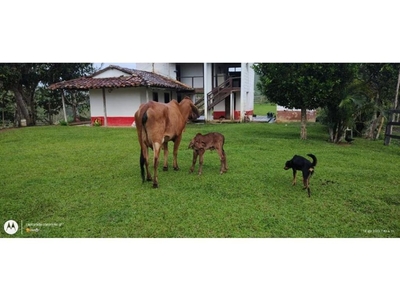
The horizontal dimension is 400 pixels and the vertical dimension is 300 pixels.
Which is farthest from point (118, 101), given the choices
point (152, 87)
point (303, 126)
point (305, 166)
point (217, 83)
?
point (303, 126)

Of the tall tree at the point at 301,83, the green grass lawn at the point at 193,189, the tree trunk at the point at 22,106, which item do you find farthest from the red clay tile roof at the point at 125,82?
the tall tree at the point at 301,83

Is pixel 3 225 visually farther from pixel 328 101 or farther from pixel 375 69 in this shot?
pixel 328 101

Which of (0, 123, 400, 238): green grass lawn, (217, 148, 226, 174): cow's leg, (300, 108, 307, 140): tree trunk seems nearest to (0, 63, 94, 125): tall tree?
(0, 123, 400, 238): green grass lawn

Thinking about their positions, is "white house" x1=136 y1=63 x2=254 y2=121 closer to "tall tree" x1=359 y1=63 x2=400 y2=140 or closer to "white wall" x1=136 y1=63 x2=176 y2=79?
"white wall" x1=136 y1=63 x2=176 y2=79

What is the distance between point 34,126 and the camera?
4809 millimetres

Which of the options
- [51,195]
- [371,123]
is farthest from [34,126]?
[371,123]

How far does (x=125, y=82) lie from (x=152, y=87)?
1.53 ft

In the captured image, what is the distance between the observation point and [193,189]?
157 inches

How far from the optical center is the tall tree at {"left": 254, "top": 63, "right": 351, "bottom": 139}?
5.90 metres

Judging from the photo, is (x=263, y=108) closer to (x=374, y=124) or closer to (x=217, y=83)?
(x=217, y=83)

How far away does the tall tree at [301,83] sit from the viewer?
232 inches

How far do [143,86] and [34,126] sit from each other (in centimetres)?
192

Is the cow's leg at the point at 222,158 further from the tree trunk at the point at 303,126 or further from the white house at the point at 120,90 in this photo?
the tree trunk at the point at 303,126

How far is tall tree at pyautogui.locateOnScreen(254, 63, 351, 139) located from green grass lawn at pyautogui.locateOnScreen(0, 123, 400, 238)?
140 cm
